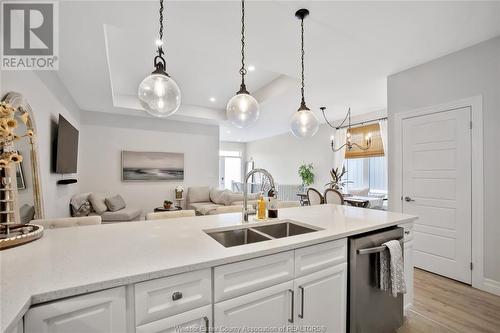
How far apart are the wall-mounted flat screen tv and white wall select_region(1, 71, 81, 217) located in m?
0.08

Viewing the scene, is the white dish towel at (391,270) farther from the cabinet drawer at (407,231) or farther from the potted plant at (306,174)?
the potted plant at (306,174)

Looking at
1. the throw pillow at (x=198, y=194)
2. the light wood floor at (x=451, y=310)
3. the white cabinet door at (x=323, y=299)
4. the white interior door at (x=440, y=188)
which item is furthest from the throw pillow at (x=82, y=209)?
the white interior door at (x=440, y=188)

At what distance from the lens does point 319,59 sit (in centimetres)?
270

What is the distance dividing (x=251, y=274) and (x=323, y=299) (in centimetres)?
57

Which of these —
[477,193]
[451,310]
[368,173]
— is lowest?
[451,310]

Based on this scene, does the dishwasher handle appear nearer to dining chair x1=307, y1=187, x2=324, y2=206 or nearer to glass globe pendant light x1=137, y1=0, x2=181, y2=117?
glass globe pendant light x1=137, y1=0, x2=181, y2=117

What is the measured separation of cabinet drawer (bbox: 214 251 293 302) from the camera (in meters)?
0.98

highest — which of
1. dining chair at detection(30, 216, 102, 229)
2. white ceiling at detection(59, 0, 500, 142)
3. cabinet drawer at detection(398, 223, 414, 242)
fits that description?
white ceiling at detection(59, 0, 500, 142)

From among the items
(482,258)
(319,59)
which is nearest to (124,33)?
(319,59)

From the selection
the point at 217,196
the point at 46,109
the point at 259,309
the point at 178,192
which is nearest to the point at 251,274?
the point at 259,309

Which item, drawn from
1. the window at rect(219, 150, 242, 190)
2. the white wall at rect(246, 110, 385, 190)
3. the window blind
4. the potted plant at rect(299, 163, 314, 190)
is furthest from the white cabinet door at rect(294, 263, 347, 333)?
the window at rect(219, 150, 242, 190)

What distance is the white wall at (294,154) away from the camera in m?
6.10

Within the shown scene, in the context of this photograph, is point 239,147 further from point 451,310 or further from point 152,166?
point 451,310

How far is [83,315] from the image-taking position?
745 mm
